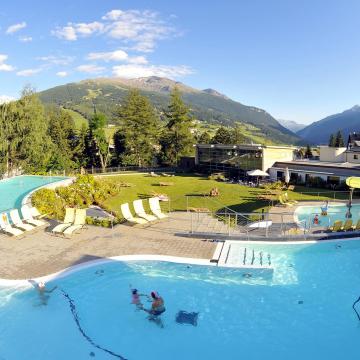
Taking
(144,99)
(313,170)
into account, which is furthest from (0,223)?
(144,99)

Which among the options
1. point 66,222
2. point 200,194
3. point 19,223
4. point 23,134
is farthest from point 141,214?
point 23,134

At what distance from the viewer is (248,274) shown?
1306cm

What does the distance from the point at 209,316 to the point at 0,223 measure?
12373 millimetres

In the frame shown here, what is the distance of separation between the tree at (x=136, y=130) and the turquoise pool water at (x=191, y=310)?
3982 centimetres

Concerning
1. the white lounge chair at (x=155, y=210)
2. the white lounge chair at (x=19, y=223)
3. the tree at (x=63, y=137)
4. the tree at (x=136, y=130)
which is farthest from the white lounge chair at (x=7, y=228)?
the tree at (x=136, y=130)

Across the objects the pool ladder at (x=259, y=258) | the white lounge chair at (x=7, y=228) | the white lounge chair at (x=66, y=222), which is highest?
the white lounge chair at (x=66, y=222)

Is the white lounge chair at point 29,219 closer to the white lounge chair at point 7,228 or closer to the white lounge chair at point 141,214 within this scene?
the white lounge chair at point 7,228

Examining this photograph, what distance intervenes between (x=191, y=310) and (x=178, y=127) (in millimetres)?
41546

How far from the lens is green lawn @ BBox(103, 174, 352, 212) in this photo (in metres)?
24.5

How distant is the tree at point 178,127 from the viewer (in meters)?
50.1

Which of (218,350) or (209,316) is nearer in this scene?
(218,350)

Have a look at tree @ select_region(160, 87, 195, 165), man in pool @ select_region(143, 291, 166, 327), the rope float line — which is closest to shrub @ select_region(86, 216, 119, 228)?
the rope float line

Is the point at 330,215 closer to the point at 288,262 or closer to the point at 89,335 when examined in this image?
the point at 288,262

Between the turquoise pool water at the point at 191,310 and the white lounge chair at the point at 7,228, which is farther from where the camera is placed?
the white lounge chair at the point at 7,228
